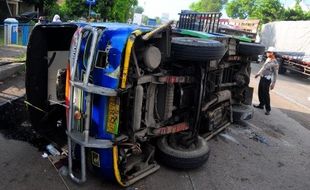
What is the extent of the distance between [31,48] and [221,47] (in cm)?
241

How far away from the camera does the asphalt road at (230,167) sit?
A: 3.94 metres

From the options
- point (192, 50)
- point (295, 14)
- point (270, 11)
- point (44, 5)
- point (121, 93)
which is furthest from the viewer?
point (270, 11)

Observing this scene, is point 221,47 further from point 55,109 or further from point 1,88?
point 1,88

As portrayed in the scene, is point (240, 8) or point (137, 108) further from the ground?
point (240, 8)

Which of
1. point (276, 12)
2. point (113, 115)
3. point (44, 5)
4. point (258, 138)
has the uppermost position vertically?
point (276, 12)

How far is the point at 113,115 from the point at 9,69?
223 inches

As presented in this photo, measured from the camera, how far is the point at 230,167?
492 centimetres

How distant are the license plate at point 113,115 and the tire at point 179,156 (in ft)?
3.46

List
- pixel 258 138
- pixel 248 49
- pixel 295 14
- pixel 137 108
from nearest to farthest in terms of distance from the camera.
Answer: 1. pixel 137 108
2. pixel 248 49
3. pixel 258 138
4. pixel 295 14

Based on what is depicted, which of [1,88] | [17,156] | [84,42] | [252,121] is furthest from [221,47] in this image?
[1,88]

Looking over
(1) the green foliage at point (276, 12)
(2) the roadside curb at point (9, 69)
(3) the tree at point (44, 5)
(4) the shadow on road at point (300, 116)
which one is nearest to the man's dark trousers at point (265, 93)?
(4) the shadow on road at point (300, 116)

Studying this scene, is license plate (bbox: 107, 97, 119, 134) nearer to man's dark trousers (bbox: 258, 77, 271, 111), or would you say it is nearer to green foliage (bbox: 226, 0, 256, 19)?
man's dark trousers (bbox: 258, 77, 271, 111)

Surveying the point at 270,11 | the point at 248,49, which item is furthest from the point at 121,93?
the point at 270,11

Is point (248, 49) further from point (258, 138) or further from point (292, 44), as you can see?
point (292, 44)
